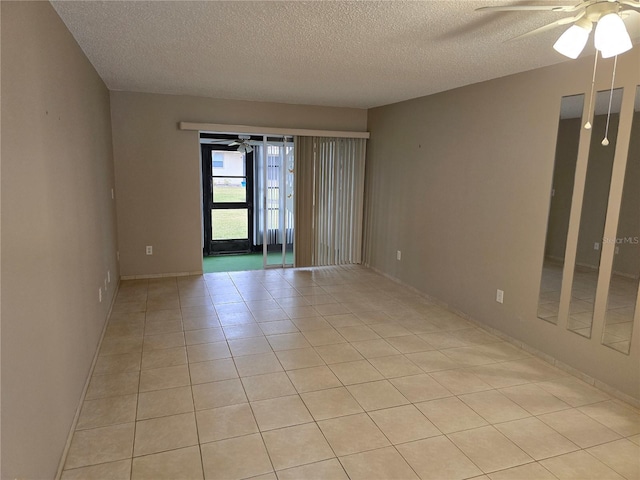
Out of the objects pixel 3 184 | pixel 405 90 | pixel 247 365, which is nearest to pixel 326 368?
pixel 247 365

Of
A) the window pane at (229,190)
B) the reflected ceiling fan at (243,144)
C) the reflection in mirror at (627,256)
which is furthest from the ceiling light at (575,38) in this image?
the window pane at (229,190)

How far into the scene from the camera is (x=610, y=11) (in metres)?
1.69

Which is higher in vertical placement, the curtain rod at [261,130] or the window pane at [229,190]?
the curtain rod at [261,130]

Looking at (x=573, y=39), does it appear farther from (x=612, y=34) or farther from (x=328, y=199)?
(x=328, y=199)

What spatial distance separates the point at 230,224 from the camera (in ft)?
24.1

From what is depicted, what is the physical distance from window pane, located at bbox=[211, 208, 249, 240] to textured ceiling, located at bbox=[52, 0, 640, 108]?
3.18 m

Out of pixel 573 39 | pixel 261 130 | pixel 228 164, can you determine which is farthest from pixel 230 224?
pixel 573 39

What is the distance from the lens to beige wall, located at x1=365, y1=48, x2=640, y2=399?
9.95 feet

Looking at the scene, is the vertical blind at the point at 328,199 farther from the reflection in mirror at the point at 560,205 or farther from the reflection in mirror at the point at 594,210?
the reflection in mirror at the point at 594,210

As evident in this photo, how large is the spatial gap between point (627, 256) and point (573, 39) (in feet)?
5.22

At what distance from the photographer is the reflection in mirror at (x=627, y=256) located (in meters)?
2.61

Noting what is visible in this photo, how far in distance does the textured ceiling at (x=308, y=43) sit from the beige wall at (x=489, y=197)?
0.27 metres

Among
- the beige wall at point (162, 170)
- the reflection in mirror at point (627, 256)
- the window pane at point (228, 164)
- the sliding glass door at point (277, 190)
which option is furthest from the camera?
the window pane at point (228, 164)

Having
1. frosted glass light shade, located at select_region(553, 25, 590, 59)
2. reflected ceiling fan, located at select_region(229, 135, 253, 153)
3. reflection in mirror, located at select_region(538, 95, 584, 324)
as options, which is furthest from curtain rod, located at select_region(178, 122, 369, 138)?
frosted glass light shade, located at select_region(553, 25, 590, 59)
